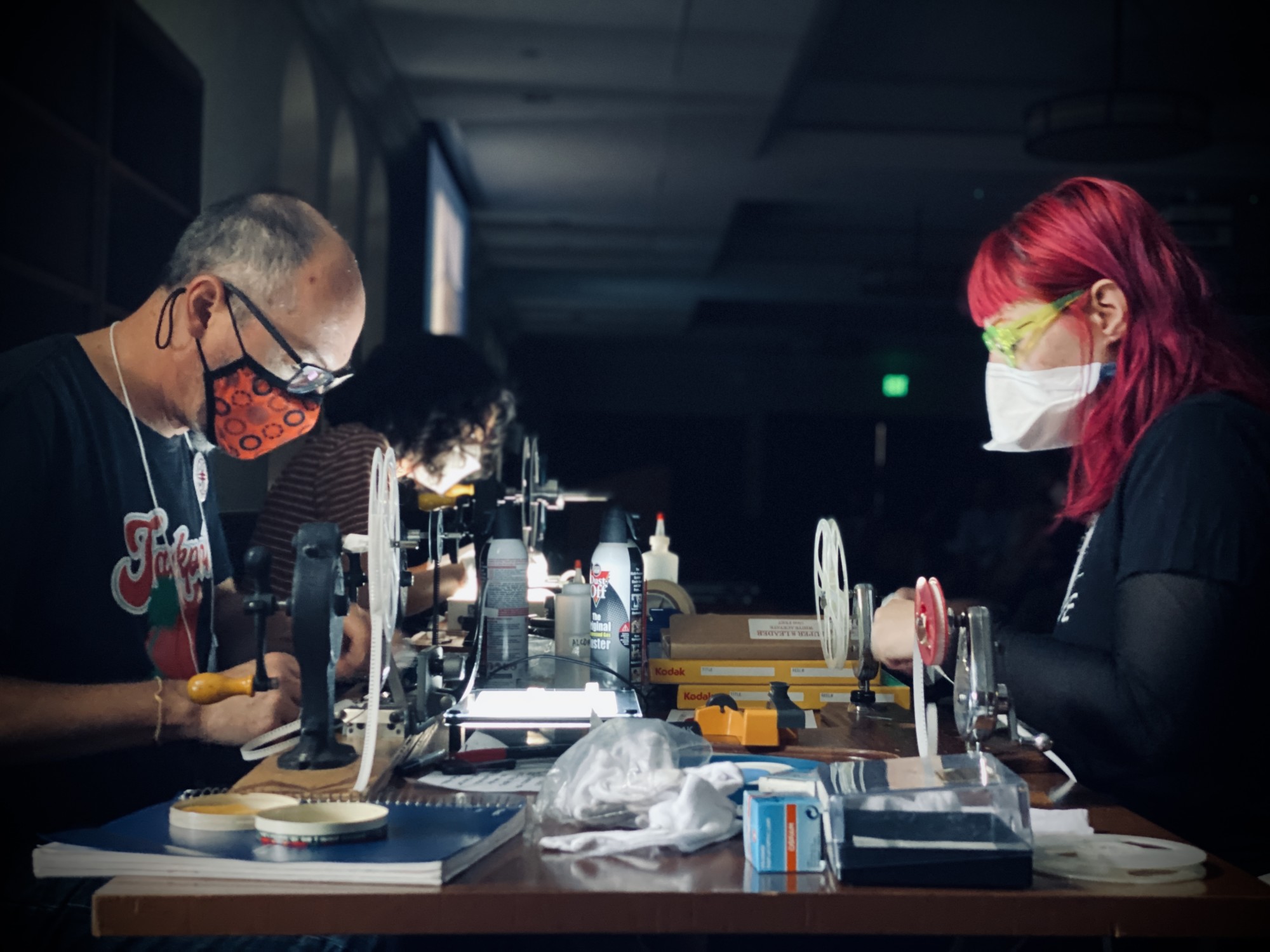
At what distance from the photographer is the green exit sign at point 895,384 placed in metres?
13.3

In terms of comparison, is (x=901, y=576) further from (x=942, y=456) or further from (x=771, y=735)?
(x=771, y=735)

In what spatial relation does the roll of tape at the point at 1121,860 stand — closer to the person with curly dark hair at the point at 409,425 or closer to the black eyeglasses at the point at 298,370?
the black eyeglasses at the point at 298,370

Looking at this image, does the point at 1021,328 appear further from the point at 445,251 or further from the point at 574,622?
the point at 445,251

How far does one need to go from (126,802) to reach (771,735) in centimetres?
97

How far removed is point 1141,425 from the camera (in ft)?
4.59

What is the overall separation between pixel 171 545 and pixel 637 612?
2.53 feet

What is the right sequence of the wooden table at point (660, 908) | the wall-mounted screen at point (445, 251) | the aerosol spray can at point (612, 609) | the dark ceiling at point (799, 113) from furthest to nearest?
the wall-mounted screen at point (445, 251)
the dark ceiling at point (799, 113)
the aerosol spray can at point (612, 609)
the wooden table at point (660, 908)

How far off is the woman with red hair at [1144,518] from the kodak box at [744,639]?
230mm

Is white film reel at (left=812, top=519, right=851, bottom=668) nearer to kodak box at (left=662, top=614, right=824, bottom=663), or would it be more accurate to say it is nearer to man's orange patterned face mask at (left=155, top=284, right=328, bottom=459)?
kodak box at (left=662, top=614, right=824, bottom=663)

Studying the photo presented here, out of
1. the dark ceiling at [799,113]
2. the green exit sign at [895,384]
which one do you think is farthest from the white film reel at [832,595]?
the green exit sign at [895,384]

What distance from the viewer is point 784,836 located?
3.25 ft

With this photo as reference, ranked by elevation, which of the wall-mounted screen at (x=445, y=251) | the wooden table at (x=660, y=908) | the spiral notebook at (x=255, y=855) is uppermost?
the wall-mounted screen at (x=445, y=251)

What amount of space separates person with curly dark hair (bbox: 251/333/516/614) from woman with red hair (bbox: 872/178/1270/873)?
5.40 ft

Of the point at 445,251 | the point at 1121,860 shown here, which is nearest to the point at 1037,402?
the point at 1121,860
